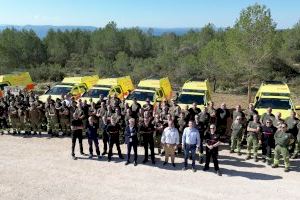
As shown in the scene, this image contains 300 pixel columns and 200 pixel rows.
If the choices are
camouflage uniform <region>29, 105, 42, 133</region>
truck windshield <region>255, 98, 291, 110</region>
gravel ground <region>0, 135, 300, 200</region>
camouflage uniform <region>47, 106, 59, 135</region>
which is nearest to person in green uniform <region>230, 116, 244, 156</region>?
gravel ground <region>0, 135, 300, 200</region>

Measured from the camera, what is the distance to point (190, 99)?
1762cm

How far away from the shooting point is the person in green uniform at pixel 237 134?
13.8 m

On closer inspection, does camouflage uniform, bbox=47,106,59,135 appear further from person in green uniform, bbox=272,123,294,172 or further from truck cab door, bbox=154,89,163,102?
person in green uniform, bbox=272,123,294,172

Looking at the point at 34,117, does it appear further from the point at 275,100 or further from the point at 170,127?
the point at 275,100

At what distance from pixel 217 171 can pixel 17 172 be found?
19.9 ft

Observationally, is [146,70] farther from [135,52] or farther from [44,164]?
[44,164]

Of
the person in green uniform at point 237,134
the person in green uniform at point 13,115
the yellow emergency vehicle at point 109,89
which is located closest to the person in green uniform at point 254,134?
the person in green uniform at point 237,134

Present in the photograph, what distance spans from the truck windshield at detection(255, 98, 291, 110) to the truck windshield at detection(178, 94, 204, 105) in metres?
Result: 2.52

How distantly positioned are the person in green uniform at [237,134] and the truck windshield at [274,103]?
109 inches

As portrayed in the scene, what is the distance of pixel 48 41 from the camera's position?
178 feet

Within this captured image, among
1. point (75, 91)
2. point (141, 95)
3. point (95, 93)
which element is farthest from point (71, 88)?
point (141, 95)

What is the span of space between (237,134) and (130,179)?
14.6 ft

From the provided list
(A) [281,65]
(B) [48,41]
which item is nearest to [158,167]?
(A) [281,65]

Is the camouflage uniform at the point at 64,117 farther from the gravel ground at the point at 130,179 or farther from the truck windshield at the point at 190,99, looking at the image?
the truck windshield at the point at 190,99
